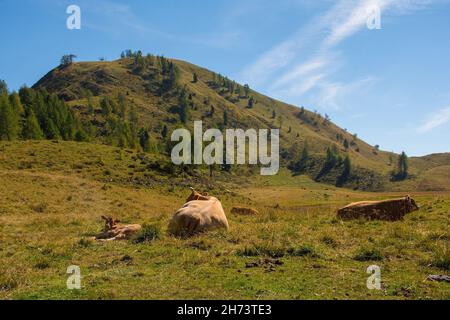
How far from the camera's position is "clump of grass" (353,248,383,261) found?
38.9ft

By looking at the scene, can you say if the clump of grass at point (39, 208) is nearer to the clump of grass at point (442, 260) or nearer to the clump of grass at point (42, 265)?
the clump of grass at point (42, 265)

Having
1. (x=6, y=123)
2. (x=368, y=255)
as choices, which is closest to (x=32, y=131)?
(x=6, y=123)

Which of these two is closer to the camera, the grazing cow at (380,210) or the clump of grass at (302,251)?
the clump of grass at (302,251)

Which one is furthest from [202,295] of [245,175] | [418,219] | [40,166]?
[245,175]

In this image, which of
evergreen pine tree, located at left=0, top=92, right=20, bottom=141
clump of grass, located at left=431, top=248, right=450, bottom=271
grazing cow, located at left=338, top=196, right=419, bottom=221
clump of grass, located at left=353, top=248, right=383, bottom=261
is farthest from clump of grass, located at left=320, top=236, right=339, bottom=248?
evergreen pine tree, located at left=0, top=92, right=20, bottom=141

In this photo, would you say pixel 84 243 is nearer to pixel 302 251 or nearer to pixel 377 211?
pixel 302 251

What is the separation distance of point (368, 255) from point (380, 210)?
8910 mm

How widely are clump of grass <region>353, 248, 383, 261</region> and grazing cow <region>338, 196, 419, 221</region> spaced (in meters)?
7.77

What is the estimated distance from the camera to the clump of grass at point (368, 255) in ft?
38.9

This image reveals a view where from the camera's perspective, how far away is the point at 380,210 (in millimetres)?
20109

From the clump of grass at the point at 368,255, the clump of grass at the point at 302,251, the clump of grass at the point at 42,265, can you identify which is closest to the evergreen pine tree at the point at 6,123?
the clump of grass at the point at 42,265

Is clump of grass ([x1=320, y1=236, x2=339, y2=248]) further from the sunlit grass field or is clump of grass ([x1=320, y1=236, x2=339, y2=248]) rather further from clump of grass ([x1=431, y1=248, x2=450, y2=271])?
clump of grass ([x1=431, y1=248, x2=450, y2=271])

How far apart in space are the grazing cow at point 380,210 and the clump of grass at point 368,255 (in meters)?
7.77

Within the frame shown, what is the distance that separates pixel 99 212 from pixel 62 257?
1828 cm
